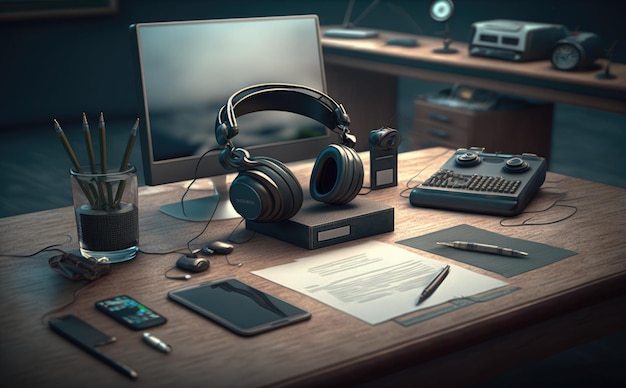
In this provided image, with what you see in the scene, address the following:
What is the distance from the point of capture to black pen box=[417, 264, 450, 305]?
1.24 m

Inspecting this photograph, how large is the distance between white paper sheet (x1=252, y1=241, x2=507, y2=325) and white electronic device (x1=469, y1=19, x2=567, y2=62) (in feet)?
8.52

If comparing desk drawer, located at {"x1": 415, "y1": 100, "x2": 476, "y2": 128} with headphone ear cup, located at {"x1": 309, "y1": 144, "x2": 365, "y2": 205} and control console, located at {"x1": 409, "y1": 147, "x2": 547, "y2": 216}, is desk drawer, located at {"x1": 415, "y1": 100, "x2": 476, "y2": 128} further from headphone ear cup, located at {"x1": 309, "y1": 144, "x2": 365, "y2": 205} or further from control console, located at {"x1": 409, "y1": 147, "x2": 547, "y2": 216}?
headphone ear cup, located at {"x1": 309, "y1": 144, "x2": 365, "y2": 205}

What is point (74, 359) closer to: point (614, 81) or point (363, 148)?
point (614, 81)

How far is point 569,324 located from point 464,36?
6.33 metres

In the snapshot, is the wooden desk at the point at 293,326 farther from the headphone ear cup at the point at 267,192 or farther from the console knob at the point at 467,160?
the console knob at the point at 467,160

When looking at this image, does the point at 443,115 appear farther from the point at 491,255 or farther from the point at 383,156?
the point at 491,255

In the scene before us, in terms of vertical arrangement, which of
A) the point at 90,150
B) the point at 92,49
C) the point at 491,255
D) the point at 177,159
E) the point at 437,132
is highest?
the point at 90,150

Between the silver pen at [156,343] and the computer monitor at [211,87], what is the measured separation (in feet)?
1.98

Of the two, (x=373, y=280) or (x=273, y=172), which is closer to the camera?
(x=373, y=280)

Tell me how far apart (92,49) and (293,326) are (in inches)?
224

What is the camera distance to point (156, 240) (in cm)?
156

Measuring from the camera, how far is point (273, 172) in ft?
4.92

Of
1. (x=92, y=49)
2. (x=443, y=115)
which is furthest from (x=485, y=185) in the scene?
(x=92, y=49)

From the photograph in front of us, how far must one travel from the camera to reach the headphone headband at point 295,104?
1.68m
